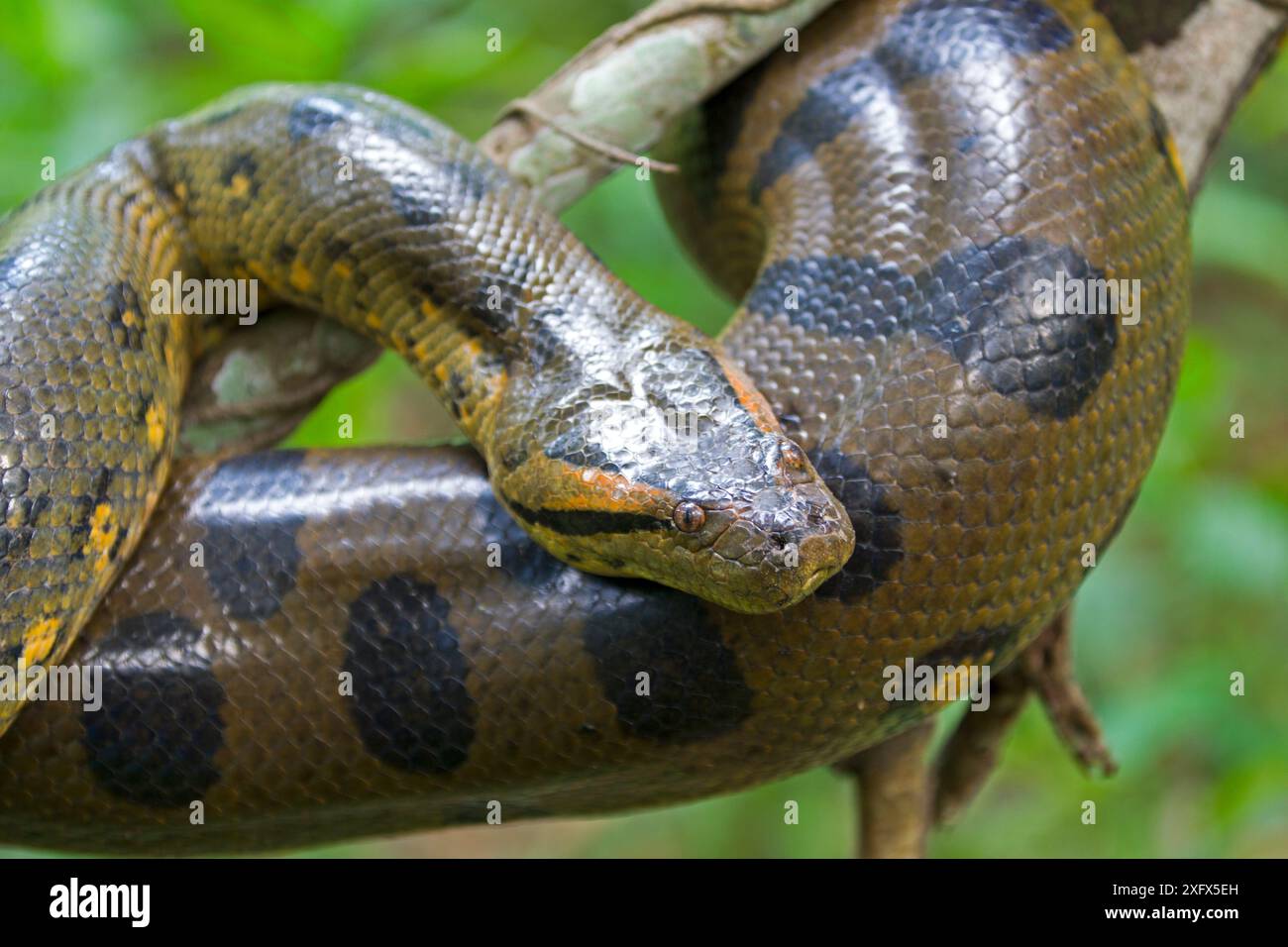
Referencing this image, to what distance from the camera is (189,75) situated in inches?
189

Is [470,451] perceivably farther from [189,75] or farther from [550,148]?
[189,75]

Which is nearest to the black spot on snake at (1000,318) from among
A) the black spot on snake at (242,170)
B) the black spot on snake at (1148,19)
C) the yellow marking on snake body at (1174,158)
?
the yellow marking on snake body at (1174,158)

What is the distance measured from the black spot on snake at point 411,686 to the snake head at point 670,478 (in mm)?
366

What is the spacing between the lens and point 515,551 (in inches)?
118

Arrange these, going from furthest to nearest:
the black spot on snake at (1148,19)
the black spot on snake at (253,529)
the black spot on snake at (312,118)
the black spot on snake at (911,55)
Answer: the black spot on snake at (1148,19) → the black spot on snake at (312,118) → the black spot on snake at (911,55) → the black spot on snake at (253,529)

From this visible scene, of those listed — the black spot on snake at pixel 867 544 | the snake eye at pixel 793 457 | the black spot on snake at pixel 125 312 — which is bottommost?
the black spot on snake at pixel 867 544

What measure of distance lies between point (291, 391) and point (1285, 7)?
359 centimetres

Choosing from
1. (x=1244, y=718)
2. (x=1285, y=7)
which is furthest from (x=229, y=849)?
(x=1285, y=7)

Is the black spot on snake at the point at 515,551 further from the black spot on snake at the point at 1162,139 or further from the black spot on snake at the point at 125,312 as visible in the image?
the black spot on snake at the point at 1162,139

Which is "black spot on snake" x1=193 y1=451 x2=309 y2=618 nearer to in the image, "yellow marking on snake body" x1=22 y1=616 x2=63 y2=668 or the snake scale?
the snake scale

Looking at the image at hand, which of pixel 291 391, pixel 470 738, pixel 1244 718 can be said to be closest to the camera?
pixel 470 738

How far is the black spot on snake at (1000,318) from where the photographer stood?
2.79 metres

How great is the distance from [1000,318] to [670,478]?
92 centimetres

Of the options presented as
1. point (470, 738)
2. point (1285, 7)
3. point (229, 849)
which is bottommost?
point (229, 849)
